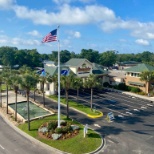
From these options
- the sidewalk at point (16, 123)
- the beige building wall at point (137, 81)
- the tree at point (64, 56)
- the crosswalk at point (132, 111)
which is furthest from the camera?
the tree at point (64, 56)

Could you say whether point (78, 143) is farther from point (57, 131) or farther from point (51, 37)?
point (51, 37)

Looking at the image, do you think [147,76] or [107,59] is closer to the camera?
[147,76]

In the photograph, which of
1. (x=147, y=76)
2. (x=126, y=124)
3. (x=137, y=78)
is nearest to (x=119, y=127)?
(x=126, y=124)

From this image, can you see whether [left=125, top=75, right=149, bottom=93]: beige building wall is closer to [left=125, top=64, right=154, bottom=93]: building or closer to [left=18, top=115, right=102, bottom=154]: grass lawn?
[left=125, top=64, right=154, bottom=93]: building

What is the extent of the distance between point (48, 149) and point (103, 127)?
1086cm

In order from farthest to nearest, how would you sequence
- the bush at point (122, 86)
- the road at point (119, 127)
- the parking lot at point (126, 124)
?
the bush at point (122, 86), the parking lot at point (126, 124), the road at point (119, 127)

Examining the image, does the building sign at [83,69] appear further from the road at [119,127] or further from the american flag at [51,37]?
the american flag at [51,37]

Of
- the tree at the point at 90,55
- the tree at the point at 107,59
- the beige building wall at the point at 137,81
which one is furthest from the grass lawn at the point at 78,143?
the tree at the point at 90,55

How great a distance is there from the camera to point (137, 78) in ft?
204

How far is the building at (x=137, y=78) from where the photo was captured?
6000 centimetres

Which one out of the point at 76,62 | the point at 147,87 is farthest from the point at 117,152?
A: the point at 76,62

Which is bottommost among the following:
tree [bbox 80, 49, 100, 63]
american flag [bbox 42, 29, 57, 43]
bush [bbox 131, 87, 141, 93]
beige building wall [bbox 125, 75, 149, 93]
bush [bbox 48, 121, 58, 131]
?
bush [bbox 48, 121, 58, 131]

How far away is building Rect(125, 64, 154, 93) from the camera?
197 ft

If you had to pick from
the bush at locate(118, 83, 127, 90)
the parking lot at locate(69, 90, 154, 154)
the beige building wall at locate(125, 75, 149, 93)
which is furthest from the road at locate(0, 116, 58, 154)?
the beige building wall at locate(125, 75, 149, 93)
